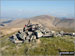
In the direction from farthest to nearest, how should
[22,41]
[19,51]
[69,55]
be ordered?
[22,41] → [19,51] → [69,55]

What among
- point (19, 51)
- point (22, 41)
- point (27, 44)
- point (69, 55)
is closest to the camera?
point (69, 55)

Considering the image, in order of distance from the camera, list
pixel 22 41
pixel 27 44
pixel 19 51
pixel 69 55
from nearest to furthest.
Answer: pixel 69 55
pixel 19 51
pixel 27 44
pixel 22 41

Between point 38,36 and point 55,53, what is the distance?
26.6 ft

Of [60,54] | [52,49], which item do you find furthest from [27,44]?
[60,54]

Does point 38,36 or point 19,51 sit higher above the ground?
point 38,36

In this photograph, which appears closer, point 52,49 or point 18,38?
point 52,49

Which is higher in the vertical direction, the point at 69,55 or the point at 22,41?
the point at 22,41

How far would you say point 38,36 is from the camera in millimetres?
28078

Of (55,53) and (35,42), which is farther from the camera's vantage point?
(35,42)

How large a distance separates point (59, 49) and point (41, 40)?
18.6 feet

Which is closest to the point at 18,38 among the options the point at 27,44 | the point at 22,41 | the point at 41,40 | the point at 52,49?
the point at 22,41

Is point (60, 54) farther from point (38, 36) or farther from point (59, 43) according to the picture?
point (38, 36)

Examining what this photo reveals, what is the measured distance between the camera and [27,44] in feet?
81.5

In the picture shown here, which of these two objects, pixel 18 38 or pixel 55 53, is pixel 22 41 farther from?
pixel 55 53
